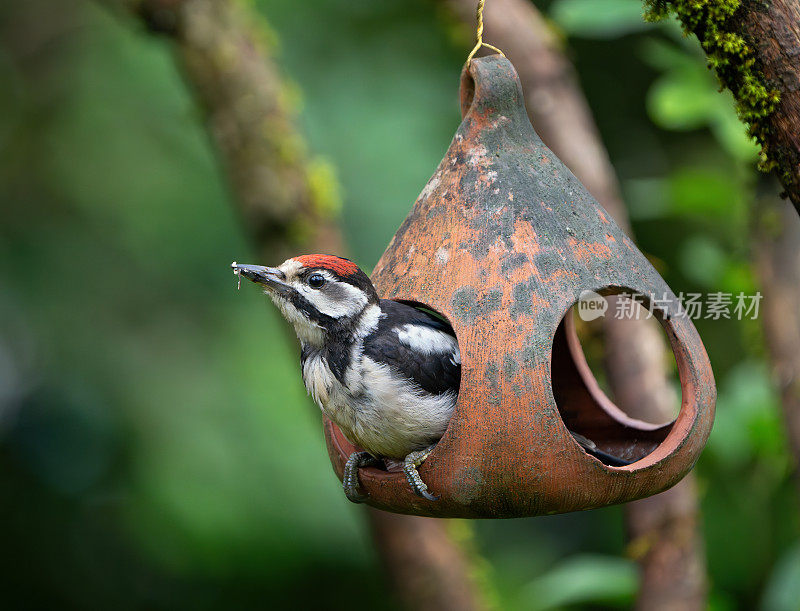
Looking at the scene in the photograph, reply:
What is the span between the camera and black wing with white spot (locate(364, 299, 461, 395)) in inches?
103

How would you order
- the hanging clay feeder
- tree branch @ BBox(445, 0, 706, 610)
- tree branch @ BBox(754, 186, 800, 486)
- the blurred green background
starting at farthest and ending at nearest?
the blurred green background → tree branch @ BBox(445, 0, 706, 610) → tree branch @ BBox(754, 186, 800, 486) → the hanging clay feeder

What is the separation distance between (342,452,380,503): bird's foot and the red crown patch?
57 centimetres

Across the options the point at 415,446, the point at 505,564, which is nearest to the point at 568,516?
the point at 505,564

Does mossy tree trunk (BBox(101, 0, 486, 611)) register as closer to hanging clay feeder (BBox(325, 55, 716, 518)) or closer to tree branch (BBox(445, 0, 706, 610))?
tree branch (BBox(445, 0, 706, 610))

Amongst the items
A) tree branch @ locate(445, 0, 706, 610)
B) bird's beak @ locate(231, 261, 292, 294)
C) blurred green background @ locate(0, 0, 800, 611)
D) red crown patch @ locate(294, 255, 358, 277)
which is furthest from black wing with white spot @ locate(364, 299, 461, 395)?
blurred green background @ locate(0, 0, 800, 611)

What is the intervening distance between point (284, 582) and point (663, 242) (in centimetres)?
405

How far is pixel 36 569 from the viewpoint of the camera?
23.9 ft

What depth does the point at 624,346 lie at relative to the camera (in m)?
A: 4.44

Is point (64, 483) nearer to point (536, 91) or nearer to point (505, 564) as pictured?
point (505, 564)

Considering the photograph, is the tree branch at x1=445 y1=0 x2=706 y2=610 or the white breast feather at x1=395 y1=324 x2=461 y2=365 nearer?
the white breast feather at x1=395 y1=324 x2=461 y2=365

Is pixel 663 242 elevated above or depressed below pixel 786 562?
above

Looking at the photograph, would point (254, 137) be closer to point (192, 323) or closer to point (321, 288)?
point (321, 288)

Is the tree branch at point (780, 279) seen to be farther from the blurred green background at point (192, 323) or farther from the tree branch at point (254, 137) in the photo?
the tree branch at point (254, 137)

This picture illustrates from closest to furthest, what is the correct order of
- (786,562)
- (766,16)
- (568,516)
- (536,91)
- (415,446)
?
(766,16), (415,446), (786,562), (536,91), (568,516)
